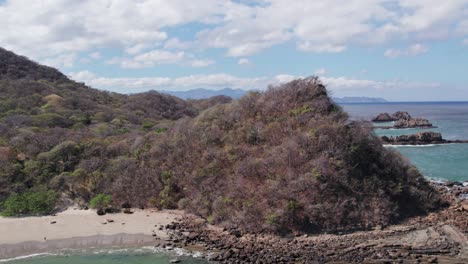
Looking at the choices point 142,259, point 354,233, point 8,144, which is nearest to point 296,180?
point 354,233

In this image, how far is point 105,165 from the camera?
99.8 ft

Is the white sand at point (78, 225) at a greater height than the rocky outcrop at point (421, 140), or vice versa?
the rocky outcrop at point (421, 140)

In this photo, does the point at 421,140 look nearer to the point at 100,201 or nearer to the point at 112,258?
the point at 100,201

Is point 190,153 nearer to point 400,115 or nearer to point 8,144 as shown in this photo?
point 8,144

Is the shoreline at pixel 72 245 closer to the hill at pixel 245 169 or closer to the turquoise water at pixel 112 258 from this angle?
the turquoise water at pixel 112 258

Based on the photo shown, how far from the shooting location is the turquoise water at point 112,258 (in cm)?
1869

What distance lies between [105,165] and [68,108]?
26442 millimetres

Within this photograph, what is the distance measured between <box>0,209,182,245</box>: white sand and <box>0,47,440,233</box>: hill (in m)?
1.34

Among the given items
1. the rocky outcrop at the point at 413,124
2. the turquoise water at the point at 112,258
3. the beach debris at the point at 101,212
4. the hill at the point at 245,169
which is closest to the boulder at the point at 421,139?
the rocky outcrop at the point at 413,124

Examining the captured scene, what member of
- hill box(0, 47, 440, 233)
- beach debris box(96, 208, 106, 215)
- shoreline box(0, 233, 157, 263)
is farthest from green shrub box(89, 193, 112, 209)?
shoreline box(0, 233, 157, 263)

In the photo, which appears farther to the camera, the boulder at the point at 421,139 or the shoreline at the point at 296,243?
the boulder at the point at 421,139

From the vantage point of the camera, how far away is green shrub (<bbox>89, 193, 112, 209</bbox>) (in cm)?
2634

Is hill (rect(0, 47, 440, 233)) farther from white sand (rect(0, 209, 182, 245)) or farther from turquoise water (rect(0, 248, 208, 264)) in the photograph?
turquoise water (rect(0, 248, 208, 264))

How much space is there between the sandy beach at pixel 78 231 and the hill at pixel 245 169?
64.3 inches
